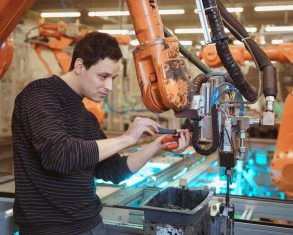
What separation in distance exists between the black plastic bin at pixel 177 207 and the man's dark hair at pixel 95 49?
0.72 m

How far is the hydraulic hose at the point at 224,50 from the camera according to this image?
4.92ft

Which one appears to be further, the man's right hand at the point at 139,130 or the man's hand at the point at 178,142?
the man's hand at the point at 178,142

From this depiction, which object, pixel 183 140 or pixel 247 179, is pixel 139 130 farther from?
pixel 247 179

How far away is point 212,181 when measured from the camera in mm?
4035

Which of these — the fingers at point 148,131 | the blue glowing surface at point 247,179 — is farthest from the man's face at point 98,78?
the blue glowing surface at point 247,179

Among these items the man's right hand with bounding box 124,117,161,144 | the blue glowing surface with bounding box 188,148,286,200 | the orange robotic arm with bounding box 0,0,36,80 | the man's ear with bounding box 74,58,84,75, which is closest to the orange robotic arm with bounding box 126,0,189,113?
the man's right hand with bounding box 124,117,161,144

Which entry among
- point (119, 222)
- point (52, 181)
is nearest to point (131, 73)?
point (119, 222)

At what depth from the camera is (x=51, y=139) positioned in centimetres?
144

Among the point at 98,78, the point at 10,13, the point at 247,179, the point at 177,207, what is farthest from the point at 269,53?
the point at 10,13

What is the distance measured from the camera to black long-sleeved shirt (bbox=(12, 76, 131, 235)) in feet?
4.77

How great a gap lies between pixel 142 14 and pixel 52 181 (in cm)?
82

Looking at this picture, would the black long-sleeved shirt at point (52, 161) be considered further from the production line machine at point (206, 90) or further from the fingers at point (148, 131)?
the production line machine at point (206, 90)

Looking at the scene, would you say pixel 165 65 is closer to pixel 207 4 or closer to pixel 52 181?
pixel 207 4

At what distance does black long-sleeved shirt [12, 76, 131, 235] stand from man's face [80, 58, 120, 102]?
0.23ft
